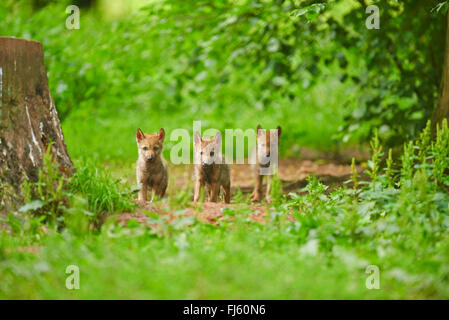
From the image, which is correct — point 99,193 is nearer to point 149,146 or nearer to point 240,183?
point 149,146

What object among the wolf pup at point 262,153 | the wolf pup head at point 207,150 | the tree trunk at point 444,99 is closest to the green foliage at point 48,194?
the wolf pup head at point 207,150

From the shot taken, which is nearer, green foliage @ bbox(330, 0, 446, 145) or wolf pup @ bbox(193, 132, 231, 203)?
wolf pup @ bbox(193, 132, 231, 203)

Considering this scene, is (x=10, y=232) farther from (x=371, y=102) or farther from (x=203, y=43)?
(x=371, y=102)

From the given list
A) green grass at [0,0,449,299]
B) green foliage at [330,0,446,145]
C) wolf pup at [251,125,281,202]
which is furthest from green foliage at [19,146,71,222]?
green foliage at [330,0,446,145]

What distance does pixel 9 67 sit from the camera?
465cm

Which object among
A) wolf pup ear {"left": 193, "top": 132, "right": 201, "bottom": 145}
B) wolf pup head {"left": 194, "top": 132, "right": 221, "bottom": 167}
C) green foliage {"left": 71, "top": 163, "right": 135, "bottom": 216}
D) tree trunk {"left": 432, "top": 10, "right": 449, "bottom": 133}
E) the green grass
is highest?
tree trunk {"left": 432, "top": 10, "right": 449, "bottom": 133}

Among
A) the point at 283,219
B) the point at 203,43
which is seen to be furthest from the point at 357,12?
the point at 283,219

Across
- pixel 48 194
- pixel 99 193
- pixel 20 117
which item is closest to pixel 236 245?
pixel 99 193

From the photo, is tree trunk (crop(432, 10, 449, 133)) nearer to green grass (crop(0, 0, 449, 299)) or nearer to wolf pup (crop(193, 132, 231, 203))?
green grass (crop(0, 0, 449, 299))

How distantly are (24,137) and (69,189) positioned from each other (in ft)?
2.02

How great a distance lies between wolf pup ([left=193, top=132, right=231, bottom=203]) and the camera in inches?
234

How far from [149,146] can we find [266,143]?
1.51 meters

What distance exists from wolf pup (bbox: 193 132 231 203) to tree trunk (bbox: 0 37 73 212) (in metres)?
1.60

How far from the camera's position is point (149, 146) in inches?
233
